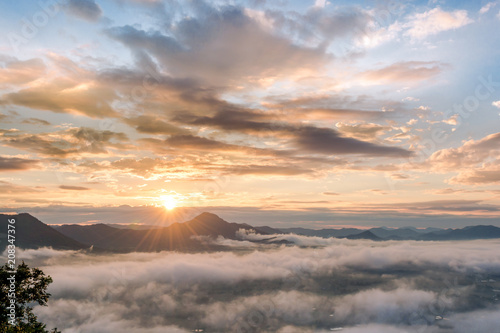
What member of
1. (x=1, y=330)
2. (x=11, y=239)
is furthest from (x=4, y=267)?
(x=1, y=330)

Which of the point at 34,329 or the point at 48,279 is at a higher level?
the point at 48,279

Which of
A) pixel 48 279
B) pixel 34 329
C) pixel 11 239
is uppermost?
pixel 11 239

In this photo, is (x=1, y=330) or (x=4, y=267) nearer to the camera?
(x=1, y=330)

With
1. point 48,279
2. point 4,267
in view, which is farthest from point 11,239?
point 48,279

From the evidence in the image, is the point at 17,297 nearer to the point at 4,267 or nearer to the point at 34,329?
the point at 4,267

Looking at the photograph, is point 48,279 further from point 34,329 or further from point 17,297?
point 34,329

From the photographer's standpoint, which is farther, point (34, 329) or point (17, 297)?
point (17, 297)
